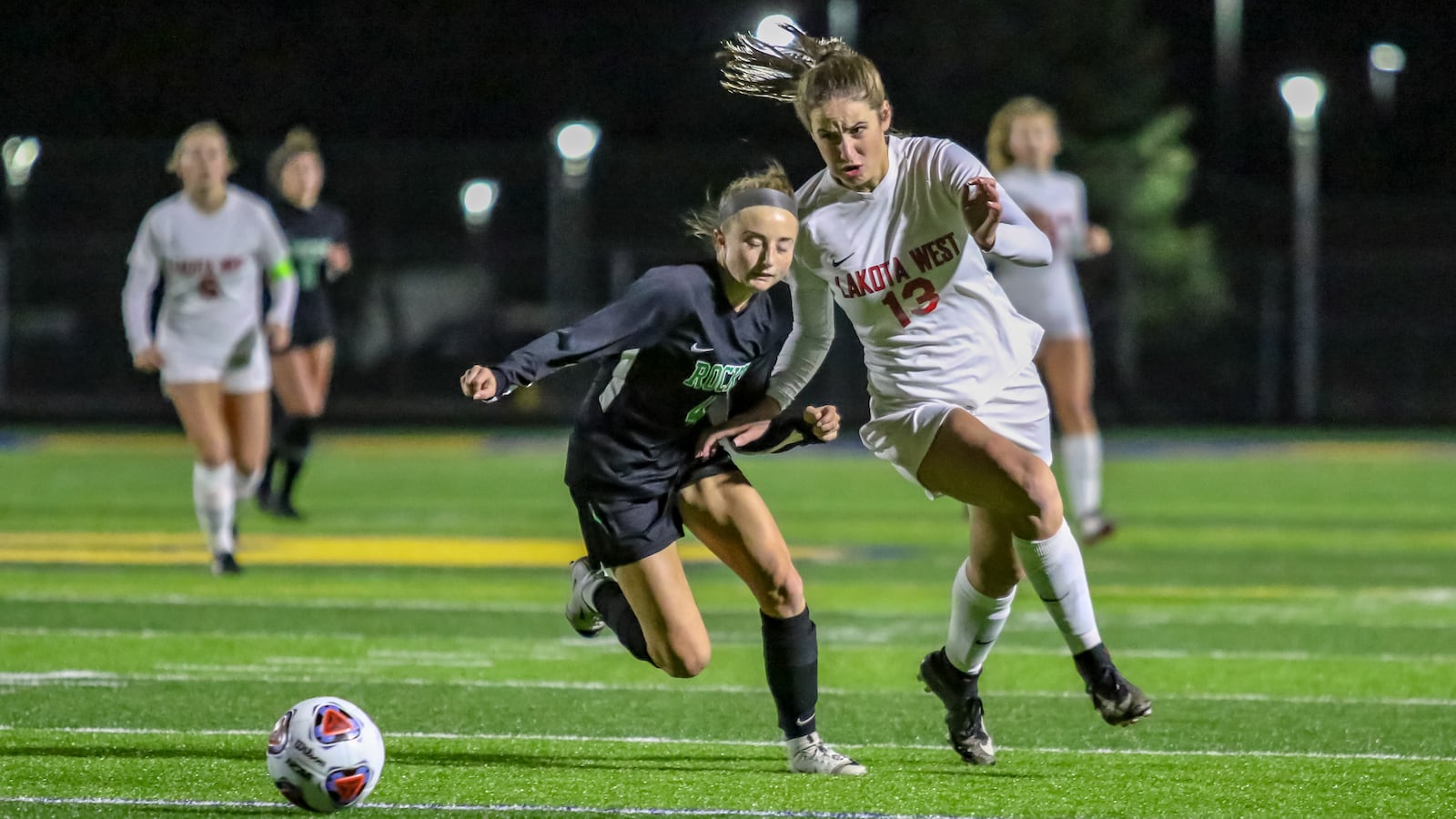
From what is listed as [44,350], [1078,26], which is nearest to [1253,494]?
[44,350]

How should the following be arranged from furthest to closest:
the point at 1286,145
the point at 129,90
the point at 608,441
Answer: the point at 1286,145 < the point at 129,90 < the point at 608,441

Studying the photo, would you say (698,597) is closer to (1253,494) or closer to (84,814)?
(84,814)

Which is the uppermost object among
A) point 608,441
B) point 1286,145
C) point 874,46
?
point 608,441

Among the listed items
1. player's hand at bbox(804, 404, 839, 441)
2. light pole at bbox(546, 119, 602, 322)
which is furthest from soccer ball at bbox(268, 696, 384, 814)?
light pole at bbox(546, 119, 602, 322)

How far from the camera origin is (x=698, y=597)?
10.6 metres

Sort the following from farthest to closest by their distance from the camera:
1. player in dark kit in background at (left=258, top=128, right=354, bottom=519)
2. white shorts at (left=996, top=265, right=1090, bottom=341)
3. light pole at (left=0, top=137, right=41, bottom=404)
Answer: light pole at (left=0, top=137, right=41, bottom=404)
player in dark kit in background at (left=258, top=128, right=354, bottom=519)
white shorts at (left=996, top=265, right=1090, bottom=341)

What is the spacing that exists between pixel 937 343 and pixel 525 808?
1801 millimetres

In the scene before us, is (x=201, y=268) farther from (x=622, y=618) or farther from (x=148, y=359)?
(x=622, y=618)

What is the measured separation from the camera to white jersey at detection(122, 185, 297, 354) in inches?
416

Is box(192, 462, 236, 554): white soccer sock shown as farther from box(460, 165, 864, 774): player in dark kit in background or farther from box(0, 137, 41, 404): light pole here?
box(0, 137, 41, 404): light pole

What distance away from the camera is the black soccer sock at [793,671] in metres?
5.75

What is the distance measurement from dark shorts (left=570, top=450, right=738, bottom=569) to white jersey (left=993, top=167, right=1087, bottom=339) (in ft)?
19.1

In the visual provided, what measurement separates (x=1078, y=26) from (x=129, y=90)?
60.0ft

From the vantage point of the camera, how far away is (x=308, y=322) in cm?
1415
